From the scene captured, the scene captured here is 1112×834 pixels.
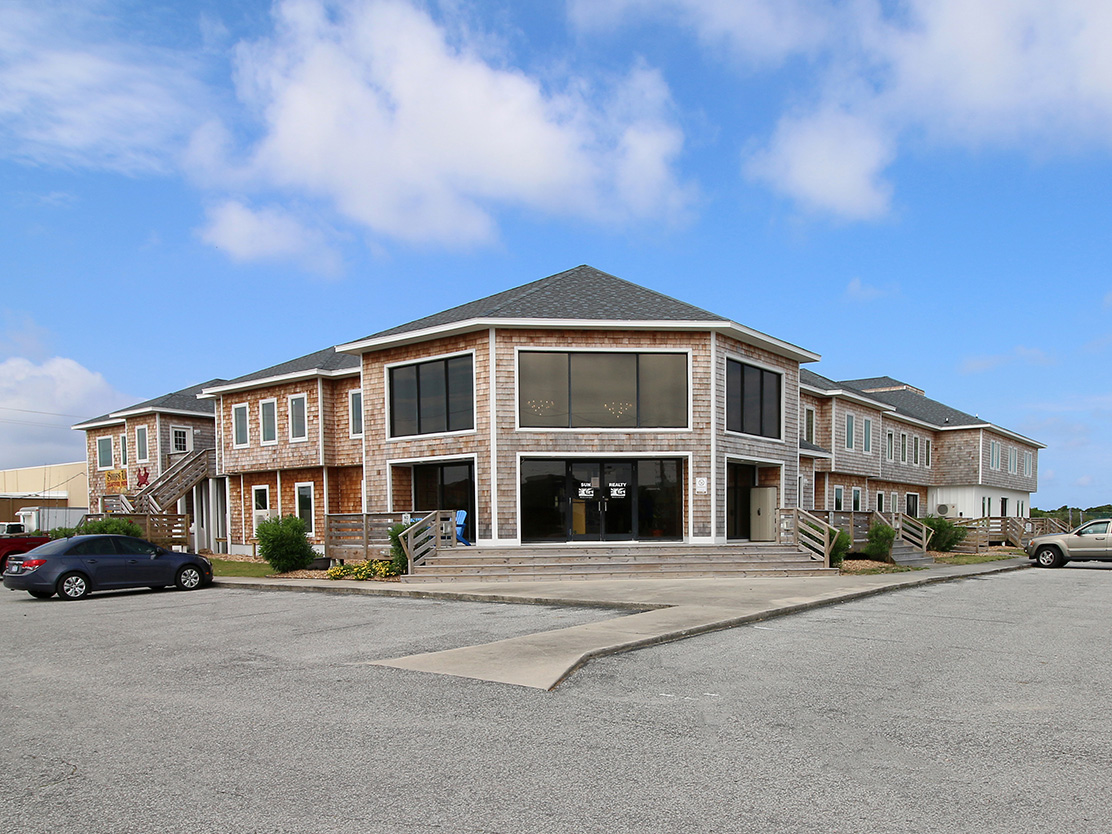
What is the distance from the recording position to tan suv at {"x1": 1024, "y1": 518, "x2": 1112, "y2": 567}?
88.5ft

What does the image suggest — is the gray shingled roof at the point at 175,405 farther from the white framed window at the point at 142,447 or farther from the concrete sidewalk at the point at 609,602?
the concrete sidewalk at the point at 609,602

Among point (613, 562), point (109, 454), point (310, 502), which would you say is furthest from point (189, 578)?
point (109, 454)

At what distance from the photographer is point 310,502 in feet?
101

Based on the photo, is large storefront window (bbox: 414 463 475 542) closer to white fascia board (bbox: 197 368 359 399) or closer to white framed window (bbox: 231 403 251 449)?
white fascia board (bbox: 197 368 359 399)

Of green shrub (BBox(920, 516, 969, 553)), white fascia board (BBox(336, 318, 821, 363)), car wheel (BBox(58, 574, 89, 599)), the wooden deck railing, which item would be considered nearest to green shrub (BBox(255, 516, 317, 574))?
car wheel (BBox(58, 574, 89, 599))

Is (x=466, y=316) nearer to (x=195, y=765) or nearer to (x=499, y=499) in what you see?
(x=499, y=499)

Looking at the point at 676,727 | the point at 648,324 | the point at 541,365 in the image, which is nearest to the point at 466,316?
the point at 541,365

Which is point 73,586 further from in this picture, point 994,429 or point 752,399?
point 994,429

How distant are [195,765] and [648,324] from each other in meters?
17.2

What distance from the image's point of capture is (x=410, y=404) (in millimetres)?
23750

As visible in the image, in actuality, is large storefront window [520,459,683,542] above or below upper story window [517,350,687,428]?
below

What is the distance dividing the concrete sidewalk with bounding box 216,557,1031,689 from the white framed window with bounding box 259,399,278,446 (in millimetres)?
11304

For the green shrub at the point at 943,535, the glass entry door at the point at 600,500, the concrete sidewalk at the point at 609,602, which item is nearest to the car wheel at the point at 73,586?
the concrete sidewalk at the point at 609,602

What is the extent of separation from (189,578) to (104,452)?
2390 cm
